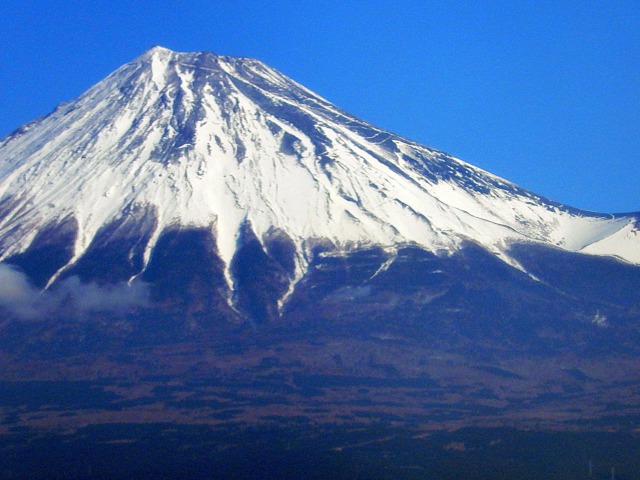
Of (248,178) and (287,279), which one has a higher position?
(248,178)

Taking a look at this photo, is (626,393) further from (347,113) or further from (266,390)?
(347,113)

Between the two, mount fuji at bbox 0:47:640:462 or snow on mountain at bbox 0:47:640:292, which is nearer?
mount fuji at bbox 0:47:640:462

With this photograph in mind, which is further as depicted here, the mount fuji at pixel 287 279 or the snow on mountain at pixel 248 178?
the snow on mountain at pixel 248 178

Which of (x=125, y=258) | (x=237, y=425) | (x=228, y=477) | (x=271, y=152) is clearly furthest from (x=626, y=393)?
(x=271, y=152)

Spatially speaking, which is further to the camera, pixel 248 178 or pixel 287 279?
pixel 248 178
